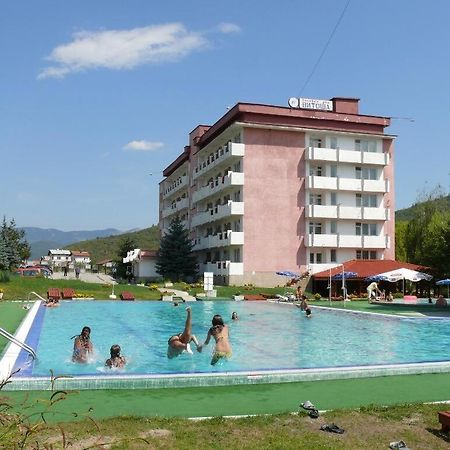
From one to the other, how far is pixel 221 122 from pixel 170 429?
47.3 m

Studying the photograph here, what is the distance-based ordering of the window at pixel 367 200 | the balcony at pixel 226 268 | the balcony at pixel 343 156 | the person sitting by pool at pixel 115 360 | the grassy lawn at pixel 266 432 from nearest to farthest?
the grassy lawn at pixel 266 432
the person sitting by pool at pixel 115 360
the balcony at pixel 226 268
the balcony at pixel 343 156
the window at pixel 367 200

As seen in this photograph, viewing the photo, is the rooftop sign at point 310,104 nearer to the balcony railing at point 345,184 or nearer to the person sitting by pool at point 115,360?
the balcony railing at point 345,184

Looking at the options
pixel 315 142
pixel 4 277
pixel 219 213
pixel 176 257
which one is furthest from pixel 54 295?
pixel 315 142

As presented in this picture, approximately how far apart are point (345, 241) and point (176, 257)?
1627 centimetres

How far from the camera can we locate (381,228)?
170ft

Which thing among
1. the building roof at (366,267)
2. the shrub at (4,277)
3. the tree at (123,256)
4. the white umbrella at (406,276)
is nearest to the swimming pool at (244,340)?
the white umbrella at (406,276)

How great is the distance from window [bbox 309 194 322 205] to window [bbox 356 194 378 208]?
373 centimetres

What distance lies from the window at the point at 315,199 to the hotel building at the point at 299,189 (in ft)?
0.23

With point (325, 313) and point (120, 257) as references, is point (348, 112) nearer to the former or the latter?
point (325, 313)

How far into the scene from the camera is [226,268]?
158 feet

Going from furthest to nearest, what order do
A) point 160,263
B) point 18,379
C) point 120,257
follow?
1. point 120,257
2. point 160,263
3. point 18,379

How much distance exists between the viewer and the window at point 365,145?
168 ft

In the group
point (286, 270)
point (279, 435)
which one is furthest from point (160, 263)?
point (279, 435)

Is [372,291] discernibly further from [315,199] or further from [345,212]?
[315,199]
